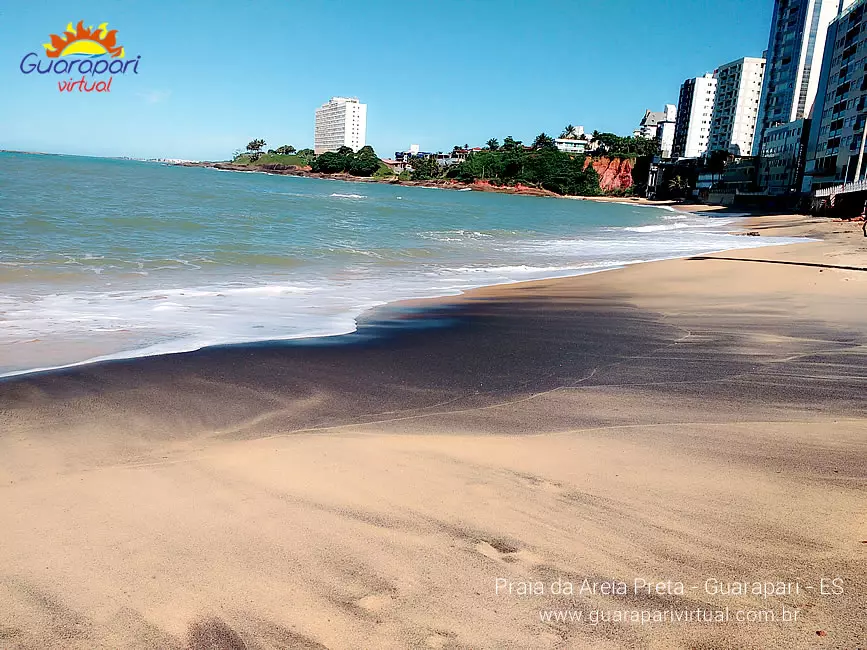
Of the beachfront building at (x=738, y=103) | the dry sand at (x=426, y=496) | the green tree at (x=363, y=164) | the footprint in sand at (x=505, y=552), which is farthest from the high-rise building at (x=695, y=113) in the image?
the footprint in sand at (x=505, y=552)

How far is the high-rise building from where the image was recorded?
138 m

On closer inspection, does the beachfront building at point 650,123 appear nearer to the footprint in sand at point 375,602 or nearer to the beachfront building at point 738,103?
the beachfront building at point 738,103

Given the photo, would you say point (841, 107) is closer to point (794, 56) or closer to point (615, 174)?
point (794, 56)

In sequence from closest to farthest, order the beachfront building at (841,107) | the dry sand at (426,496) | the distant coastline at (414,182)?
the dry sand at (426,496) < the beachfront building at (841,107) < the distant coastline at (414,182)

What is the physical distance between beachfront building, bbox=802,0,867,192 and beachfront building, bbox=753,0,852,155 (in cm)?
2678

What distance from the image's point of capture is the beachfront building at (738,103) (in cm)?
11912

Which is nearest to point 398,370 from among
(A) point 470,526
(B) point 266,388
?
Answer: (B) point 266,388

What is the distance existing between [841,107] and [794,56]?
42.0 meters

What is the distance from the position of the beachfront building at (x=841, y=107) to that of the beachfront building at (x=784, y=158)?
515 centimetres

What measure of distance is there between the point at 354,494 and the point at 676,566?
1532mm

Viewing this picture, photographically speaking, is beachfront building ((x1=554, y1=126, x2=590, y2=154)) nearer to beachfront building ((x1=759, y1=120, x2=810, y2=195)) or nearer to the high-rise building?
the high-rise building

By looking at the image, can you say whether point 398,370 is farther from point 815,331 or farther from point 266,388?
point 815,331

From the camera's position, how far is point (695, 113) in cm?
14038

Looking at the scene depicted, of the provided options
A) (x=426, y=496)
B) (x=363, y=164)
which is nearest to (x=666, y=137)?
(x=363, y=164)
